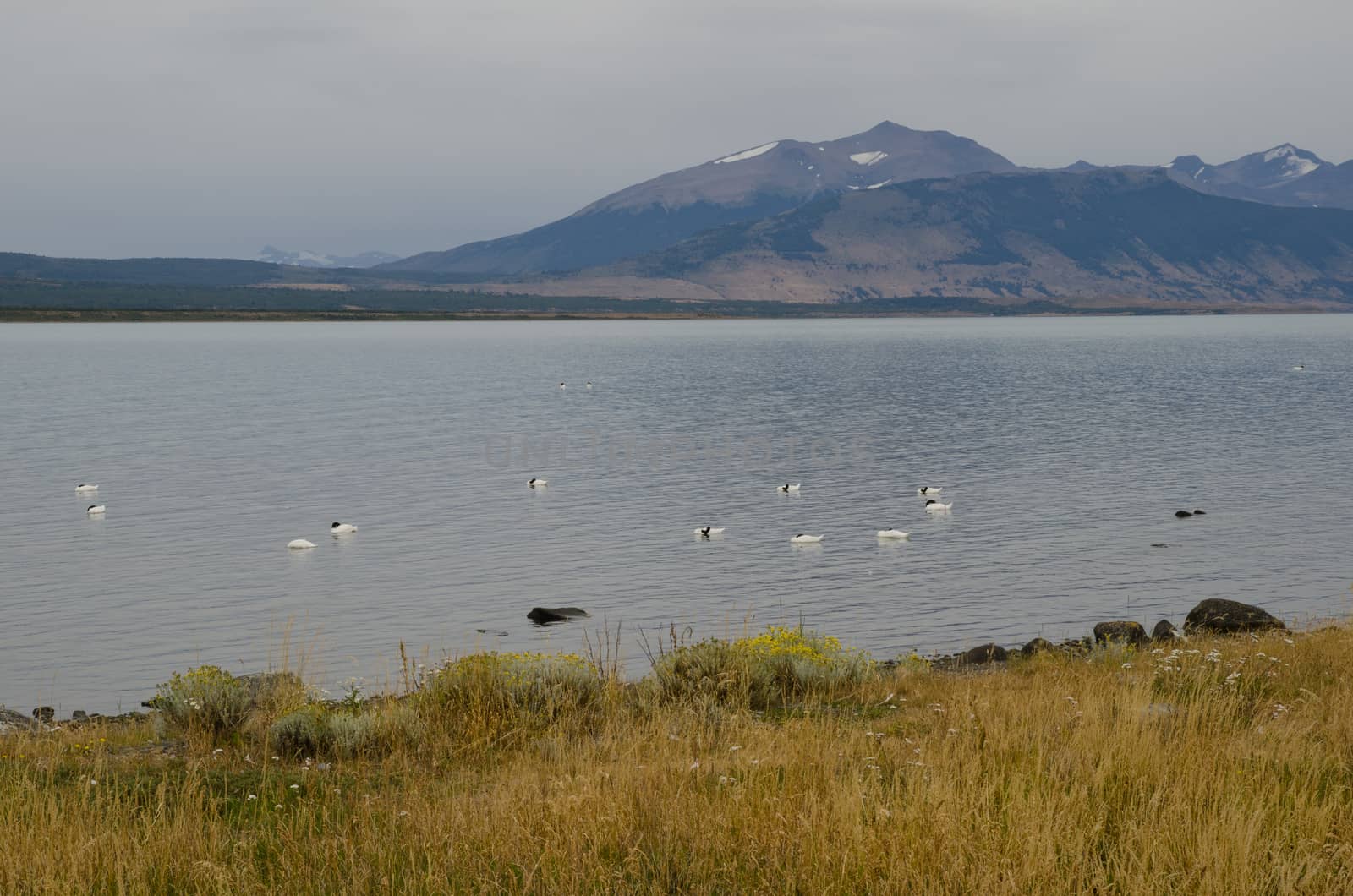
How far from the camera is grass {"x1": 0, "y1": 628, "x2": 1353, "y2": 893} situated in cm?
680

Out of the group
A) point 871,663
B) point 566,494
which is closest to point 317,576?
point 566,494

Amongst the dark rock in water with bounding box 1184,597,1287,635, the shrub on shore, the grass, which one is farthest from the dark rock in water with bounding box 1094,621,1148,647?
the grass

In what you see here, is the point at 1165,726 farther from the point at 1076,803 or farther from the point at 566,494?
the point at 566,494

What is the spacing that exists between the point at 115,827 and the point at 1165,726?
27.4ft

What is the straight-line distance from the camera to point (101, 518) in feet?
126

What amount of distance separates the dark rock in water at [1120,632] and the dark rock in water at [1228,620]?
960 mm

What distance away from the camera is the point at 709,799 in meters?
8.11

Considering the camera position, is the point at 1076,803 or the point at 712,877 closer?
the point at 712,877

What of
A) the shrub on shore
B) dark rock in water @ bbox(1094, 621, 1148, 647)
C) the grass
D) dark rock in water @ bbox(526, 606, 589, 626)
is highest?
the grass

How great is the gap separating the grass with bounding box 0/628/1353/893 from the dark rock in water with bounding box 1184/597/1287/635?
356 inches

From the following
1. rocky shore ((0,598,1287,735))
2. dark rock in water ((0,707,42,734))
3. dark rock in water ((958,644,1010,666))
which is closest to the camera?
dark rock in water ((0,707,42,734))

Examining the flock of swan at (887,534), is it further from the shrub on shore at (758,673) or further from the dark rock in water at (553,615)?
the shrub on shore at (758,673)

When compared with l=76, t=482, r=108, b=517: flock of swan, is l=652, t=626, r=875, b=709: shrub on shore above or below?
above

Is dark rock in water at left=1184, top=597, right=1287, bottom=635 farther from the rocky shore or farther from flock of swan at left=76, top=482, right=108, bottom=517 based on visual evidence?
→ flock of swan at left=76, top=482, right=108, bottom=517
